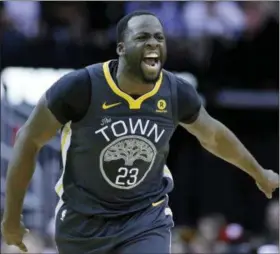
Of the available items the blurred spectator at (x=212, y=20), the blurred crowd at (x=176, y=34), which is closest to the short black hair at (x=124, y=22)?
the blurred crowd at (x=176, y=34)

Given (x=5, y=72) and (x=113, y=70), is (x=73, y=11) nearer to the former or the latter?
(x=5, y=72)

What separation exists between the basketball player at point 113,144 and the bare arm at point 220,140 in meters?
0.19

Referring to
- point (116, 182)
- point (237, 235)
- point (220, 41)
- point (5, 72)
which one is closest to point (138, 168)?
point (116, 182)

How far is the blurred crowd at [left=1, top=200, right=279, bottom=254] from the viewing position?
9930 millimetres

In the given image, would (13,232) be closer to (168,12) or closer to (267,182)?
(267,182)

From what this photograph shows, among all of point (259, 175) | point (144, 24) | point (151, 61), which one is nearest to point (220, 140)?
point (259, 175)

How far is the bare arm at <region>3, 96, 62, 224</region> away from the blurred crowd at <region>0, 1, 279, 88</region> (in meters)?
7.47

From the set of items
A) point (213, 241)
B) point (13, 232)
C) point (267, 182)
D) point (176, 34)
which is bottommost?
point (213, 241)

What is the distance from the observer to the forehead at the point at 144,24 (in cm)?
573

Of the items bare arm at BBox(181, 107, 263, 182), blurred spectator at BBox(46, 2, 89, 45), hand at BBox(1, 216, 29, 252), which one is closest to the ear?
bare arm at BBox(181, 107, 263, 182)

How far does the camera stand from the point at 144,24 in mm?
5738

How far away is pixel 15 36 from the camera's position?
13492 mm

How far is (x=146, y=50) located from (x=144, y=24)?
6.0 inches

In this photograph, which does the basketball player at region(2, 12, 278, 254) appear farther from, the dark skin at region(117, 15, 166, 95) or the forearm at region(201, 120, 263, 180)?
the forearm at region(201, 120, 263, 180)
